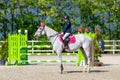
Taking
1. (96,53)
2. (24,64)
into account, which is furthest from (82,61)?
(24,64)

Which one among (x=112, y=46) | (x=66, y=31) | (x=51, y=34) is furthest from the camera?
(x=112, y=46)

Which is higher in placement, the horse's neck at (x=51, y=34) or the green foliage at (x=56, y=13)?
the green foliage at (x=56, y=13)

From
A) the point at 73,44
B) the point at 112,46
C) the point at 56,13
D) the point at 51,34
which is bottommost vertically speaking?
the point at 73,44

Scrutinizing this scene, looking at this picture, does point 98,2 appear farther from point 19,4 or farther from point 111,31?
point 19,4

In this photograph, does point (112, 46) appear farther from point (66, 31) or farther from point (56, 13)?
point (66, 31)

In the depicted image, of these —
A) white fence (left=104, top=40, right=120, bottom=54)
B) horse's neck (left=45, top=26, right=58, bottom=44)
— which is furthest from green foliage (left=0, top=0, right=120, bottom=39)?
horse's neck (left=45, top=26, right=58, bottom=44)

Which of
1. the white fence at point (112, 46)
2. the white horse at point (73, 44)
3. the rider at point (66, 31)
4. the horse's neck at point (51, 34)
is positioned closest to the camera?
the rider at point (66, 31)

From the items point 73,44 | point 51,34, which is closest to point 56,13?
point 51,34

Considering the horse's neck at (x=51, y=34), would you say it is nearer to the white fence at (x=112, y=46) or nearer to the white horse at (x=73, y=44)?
the white horse at (x=73, y=44)

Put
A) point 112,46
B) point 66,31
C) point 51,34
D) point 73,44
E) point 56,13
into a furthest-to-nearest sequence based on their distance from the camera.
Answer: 1. point 56,13
2. point 112,46
3. point 51,34
4. point 73,44
5. point 66,31

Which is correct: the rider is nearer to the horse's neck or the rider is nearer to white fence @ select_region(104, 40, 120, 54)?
the horse's neck

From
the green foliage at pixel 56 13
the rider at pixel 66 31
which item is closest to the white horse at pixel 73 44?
the rider at pixel 66 31

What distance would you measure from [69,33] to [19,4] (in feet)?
78.0

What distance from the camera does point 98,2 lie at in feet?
129
